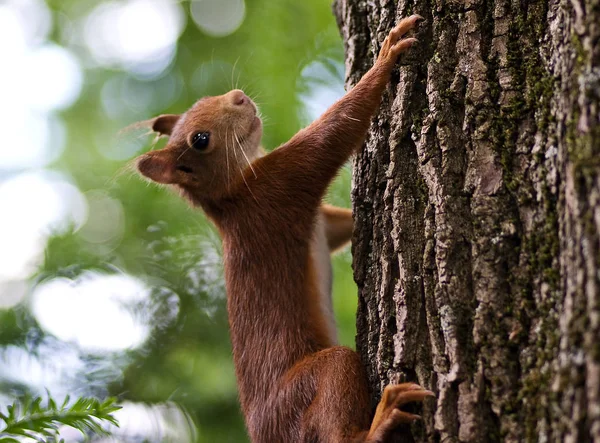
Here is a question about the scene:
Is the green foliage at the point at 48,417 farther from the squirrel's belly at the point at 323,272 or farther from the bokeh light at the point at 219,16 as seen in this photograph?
the bokeh light at the point at 219,16

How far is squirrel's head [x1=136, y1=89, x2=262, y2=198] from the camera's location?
394cm

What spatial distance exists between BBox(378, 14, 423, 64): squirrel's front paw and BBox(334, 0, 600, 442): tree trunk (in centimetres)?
4

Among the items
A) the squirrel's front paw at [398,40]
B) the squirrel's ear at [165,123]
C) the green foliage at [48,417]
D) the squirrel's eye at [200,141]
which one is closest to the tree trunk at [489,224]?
the squirrel's front paw at [398,40]

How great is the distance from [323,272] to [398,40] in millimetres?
1448

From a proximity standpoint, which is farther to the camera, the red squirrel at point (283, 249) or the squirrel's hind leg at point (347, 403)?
the red squirrel at point (283, 249)

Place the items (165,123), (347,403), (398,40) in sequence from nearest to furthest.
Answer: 1. (347,403)
2. (398,40)
3. (165,123)

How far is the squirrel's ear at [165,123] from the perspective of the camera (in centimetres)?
446

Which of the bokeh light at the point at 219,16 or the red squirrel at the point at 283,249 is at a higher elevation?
the bokeh light at the point at 219,16

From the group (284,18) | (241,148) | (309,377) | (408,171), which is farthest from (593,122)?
(284,18)

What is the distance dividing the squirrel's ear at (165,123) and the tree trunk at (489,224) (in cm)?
190

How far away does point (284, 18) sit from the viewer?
5.62 m

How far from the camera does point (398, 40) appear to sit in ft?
9.45

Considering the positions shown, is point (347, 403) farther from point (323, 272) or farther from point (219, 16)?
point (219, 16)

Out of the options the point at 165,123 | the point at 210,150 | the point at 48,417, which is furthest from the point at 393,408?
the point at 165,123
